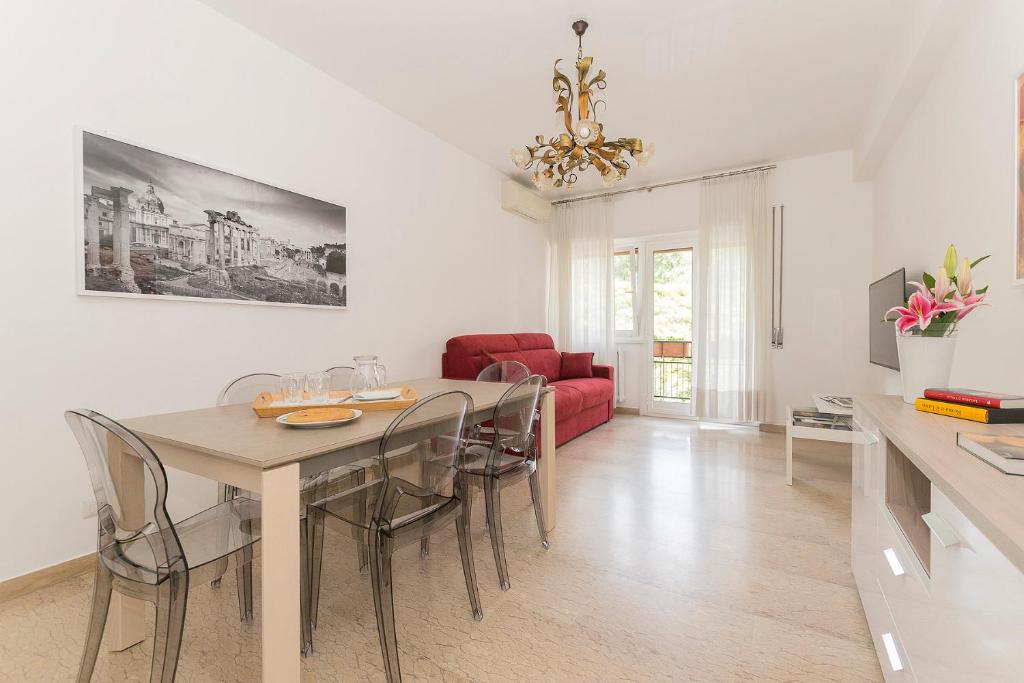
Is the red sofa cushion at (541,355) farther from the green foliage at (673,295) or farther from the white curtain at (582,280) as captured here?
the green foliage at (673,295)

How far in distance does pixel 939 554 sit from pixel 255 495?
211 cm

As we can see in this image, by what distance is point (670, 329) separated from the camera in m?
5.62

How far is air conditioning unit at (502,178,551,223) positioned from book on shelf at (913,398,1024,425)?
431cm

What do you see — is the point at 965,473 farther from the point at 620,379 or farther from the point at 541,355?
the point at 620,379

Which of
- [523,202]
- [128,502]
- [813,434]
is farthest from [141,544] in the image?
[523,202]

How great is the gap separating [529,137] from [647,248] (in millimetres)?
2201

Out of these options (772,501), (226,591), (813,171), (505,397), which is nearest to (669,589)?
(505,397)

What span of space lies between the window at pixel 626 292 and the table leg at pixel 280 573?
5067 millimetres

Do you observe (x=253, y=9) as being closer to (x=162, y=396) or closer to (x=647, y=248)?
(x=162, y=396)

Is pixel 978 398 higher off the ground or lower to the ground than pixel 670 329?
lower

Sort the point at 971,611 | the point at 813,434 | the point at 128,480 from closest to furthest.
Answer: the point at 971,611 → the point at 128,480 → the point at 813,434

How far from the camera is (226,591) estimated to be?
1.94m

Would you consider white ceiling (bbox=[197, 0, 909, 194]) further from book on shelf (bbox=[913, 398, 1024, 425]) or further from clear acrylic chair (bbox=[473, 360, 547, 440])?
book on shelf (bbox=[913, 398, 1024, 425])

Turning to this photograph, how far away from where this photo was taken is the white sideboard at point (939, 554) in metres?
0.68
